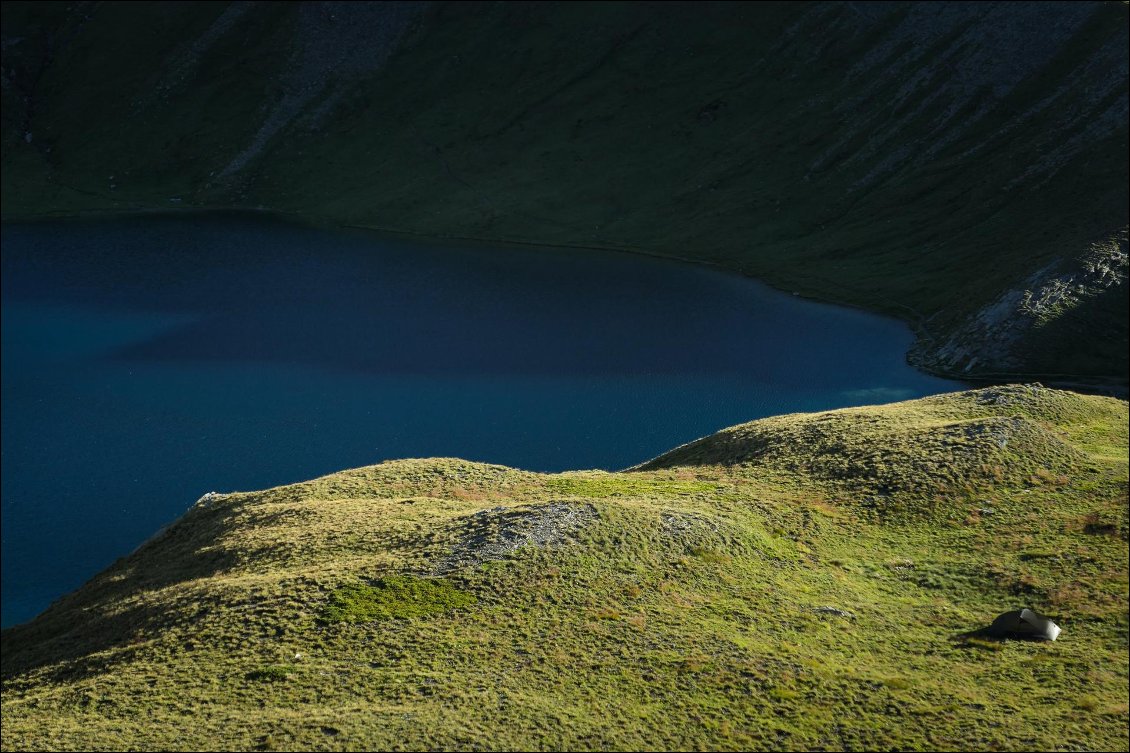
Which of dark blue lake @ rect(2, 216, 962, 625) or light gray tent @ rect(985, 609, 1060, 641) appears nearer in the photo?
light gray tent @ rect(985, 609, 1060, 641)

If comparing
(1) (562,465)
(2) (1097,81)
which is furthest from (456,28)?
(1) (562,465)

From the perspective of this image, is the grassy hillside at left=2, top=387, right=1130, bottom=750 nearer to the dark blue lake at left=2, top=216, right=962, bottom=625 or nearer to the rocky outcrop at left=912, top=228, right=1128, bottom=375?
the dark blue lake at left=2, top=216, right=962, bottom=625

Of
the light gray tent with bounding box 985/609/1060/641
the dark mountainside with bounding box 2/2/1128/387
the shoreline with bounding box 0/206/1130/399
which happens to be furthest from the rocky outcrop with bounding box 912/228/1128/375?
the light gray tent with bounding box 985/609/1060/641

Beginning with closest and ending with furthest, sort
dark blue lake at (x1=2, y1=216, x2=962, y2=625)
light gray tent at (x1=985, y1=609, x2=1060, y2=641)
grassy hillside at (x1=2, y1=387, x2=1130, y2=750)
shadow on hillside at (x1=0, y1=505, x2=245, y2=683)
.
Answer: grassy hillside at (x1=2, y1=387, x2=1130, y2=750) → light gray tent at (x1=985, y1=609, x2=1060, y2=641) → shadow on hillside at (x1=0, y1=505, x2=245, y2=683) → dark blue lake at (x1=2, y1=216, x2=962, y2=625)

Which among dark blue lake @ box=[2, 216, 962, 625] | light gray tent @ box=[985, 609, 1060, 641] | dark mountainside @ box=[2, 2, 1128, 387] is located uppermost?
dark mountainside @ box=[2, 2, 1128, 387]

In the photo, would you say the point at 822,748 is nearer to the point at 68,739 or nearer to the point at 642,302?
the point at 68,739

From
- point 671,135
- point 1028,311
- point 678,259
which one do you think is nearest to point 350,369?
point 678,259

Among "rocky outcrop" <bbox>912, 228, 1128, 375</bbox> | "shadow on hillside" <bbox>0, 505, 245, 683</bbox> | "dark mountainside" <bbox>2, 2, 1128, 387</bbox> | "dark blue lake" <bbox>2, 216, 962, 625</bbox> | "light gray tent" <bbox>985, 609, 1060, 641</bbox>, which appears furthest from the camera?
"dark mountainside" <bbox>2, 2, 1128, 387</bbox>
